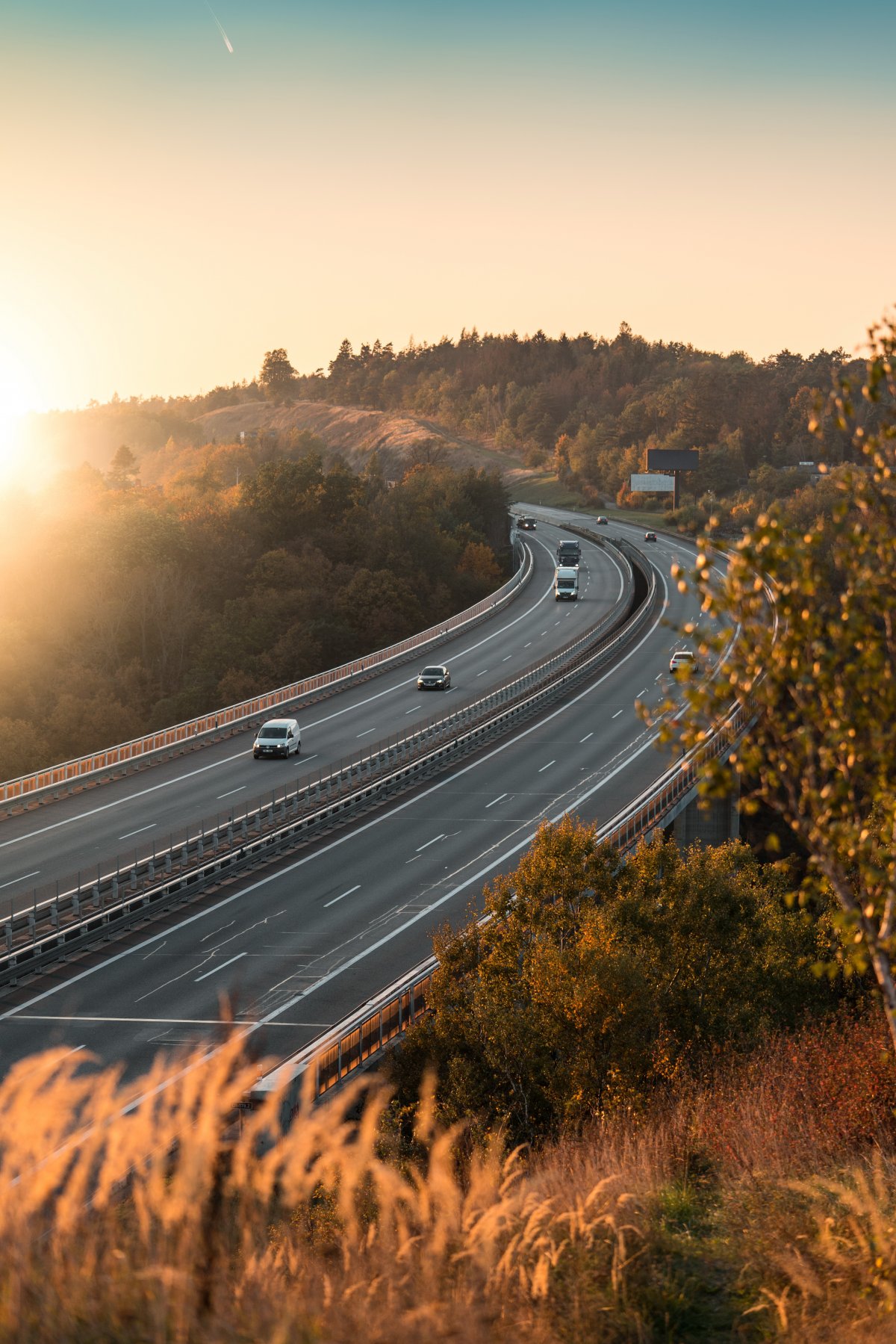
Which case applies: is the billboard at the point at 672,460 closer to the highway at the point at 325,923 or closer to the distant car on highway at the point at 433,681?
the distant car on highway at the point at 433,681

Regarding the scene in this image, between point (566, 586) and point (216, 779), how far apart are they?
64.2 m

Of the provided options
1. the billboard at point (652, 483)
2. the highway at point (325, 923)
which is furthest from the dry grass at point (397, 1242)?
the billboard at point (652, 483)

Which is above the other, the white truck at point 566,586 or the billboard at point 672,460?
the billboard at point 672,460

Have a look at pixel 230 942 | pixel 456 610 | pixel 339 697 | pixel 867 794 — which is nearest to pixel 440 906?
pixel 230 942

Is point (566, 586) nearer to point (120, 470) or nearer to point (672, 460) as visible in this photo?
point (672, 460)

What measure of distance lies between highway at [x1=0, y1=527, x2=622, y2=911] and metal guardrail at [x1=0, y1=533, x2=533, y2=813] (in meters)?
0.66

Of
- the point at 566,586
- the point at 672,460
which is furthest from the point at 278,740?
the point at 672,460

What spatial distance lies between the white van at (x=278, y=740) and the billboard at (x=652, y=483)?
132510 millimetres

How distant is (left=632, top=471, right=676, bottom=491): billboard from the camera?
183000 millimetres

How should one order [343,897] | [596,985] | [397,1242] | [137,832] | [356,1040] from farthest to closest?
[137,832]
[343,897]
[356,1040]
[596,985]
[397,1242]

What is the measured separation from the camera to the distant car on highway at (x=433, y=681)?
240 feet

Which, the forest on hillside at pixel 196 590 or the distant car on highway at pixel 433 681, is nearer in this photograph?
the distant car on highway at pixel 433 681

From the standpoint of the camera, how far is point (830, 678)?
9250 millimetres

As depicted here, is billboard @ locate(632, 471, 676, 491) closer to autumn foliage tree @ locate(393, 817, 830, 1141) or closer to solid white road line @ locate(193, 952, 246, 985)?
autumn foliage tree @ locate(393, 817, 830, 1141)
